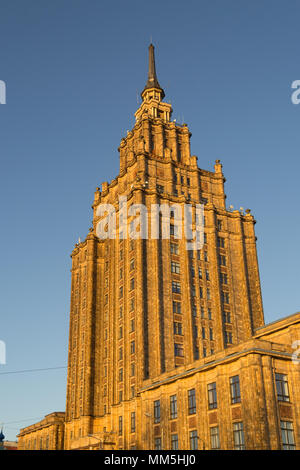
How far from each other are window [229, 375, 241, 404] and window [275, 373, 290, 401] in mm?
4169

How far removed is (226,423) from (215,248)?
42929 millimetres

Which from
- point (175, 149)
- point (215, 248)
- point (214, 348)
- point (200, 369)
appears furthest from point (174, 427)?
point (175, 149)

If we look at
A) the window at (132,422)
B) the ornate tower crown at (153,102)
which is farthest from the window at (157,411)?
the ornate tower crown at (153,102)

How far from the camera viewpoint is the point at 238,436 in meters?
54.7

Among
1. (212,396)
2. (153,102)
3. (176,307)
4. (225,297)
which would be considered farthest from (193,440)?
(153,102)

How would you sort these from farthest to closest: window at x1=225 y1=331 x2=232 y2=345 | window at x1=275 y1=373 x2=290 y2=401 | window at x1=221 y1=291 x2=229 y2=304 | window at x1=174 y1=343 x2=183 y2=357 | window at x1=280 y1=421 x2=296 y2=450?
window at x1=221 y1=291 x2=229 y2=304 → window at x1=225 y1=331 x2=232 y2=345 → window at x1=174 y1=343 x2=183 y2=357 → window at x1=275 y1=373 x2=290 y2=401 → window at x1=280 y1=421 x2=296 y2=450

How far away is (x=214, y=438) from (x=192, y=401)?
562 centimetres

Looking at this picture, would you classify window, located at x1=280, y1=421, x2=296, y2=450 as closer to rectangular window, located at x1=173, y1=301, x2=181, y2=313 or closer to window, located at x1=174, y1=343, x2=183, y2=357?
window, located at x1=174, y1=343, x2=183, y2=357

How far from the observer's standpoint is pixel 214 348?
282 feet

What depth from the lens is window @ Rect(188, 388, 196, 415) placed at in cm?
6200

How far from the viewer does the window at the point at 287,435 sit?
52812 millimetres

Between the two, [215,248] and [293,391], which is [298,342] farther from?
[215,248]

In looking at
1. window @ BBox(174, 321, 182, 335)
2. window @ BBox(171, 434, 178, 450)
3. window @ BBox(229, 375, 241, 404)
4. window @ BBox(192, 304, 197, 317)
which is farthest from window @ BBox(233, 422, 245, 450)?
window @ BBox(192, 304, 197, 317)
